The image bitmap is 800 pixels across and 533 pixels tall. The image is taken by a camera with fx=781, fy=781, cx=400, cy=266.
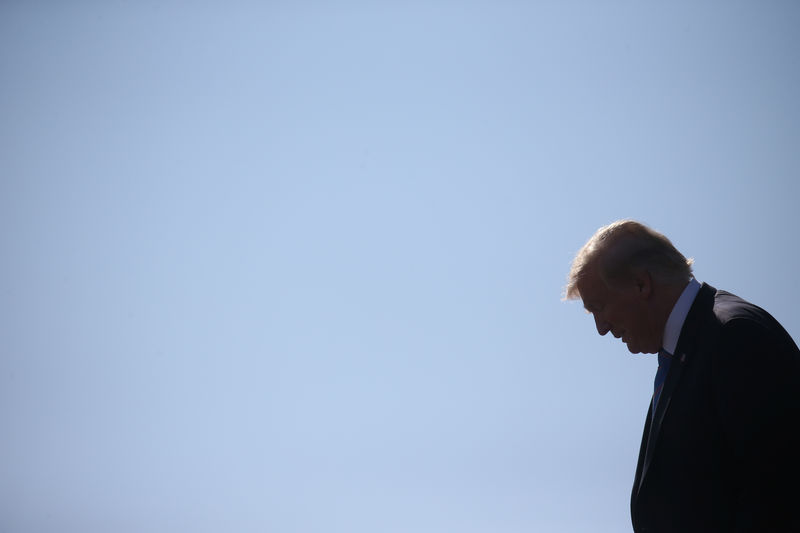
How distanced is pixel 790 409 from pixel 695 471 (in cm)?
37

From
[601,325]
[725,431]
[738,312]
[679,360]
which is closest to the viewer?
[725,431]

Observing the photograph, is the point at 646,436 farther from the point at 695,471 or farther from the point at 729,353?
the point at 729,353

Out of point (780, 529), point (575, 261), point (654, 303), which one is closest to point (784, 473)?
point (780, 529)

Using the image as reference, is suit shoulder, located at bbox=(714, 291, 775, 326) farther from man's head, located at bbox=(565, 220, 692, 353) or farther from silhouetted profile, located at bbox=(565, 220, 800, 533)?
man's head, located at bbox=(565, 220, 692, 353)

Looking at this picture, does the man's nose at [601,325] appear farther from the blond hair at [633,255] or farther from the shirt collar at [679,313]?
the shirt collar at [679,313]

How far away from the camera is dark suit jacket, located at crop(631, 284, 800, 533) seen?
7.21 ft

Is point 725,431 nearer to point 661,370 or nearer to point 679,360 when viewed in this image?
point 679,360

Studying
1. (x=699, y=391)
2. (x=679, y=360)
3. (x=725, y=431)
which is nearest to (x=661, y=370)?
(x=679, y=360)

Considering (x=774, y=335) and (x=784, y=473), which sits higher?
(x=774, y=335)

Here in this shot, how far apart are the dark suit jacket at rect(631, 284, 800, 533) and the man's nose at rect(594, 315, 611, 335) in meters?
0.40

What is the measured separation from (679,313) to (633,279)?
0.21 meters

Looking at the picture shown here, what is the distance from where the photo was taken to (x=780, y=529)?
2197mm

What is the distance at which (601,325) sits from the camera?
304cm

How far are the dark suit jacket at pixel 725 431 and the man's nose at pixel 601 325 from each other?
0.40m
